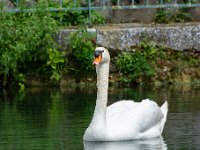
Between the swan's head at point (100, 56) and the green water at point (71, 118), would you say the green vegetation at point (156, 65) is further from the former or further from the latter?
the swan's head at point (100, 56)

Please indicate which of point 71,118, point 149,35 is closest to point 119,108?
point 71,118

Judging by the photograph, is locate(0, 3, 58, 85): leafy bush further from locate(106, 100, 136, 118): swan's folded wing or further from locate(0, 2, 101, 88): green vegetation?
locate(106, 100, 136, 118): swan's folded wing

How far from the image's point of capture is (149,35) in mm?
19375

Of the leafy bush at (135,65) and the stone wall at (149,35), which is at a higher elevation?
the stone wall at (149,35)

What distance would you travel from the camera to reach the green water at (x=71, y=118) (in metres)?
12.3

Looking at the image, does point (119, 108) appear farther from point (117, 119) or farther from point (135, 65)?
point (135, 65)

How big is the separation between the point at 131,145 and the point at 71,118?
204 centimetres

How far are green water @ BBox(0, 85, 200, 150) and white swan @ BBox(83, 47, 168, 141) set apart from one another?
0.12 m

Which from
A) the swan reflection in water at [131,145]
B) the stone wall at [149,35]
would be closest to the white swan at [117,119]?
the swan reflection in water at [131,145]

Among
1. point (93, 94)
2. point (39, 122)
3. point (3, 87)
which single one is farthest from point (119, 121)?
point (3, 87)

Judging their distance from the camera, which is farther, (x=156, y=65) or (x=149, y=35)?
(x=149, y=35)

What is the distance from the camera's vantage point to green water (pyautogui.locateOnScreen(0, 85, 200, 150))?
40.3ft

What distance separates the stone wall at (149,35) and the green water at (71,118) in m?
1.18

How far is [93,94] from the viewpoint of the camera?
17.2 metres
